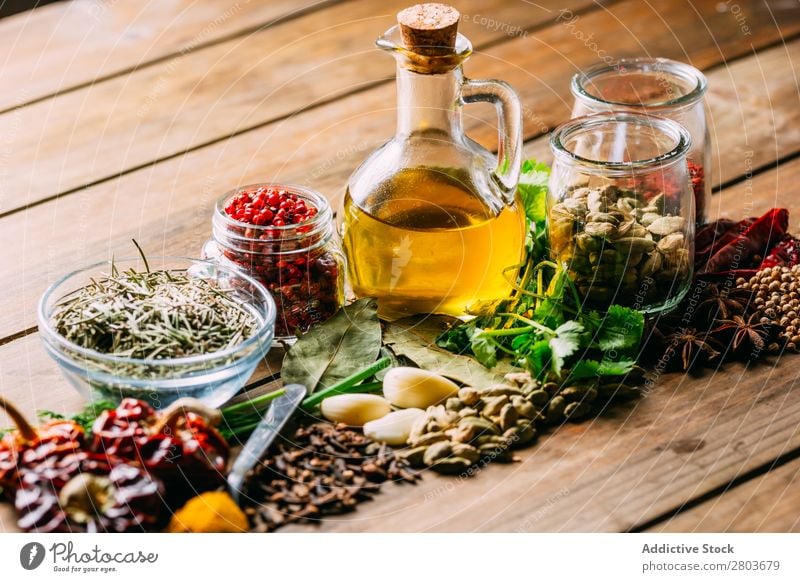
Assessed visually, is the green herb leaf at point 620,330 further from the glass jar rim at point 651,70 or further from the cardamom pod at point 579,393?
the glass jar rim at point 651,70

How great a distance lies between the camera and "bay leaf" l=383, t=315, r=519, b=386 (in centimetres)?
98

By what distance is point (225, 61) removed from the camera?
1.58 m

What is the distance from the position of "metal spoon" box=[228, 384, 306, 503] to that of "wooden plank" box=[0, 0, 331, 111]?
74cm

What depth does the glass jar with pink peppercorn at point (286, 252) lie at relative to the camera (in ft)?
3.31

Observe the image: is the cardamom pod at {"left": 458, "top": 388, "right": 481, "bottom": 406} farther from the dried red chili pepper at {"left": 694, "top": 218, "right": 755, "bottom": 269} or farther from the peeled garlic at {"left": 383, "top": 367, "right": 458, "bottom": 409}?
the dried red chili pepper at {"left": 694, "top": 218, "right": 755, "bottom": 269}

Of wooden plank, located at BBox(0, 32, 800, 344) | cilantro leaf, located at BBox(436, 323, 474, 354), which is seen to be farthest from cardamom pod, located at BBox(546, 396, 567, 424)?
wooden plank, located at BBox(0, 32, 800, 344)

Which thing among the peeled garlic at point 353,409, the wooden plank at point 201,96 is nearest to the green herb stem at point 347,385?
the peeled garlic at point 353,409

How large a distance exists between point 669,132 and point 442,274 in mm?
266

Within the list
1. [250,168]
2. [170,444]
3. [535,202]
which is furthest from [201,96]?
[170,444]

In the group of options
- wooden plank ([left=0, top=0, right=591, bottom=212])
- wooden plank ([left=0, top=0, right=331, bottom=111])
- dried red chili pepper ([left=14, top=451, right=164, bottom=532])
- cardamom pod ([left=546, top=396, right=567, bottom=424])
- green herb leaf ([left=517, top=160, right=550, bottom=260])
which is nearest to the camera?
dried red chili pepper ([left=14, top=451, right=164, bottom=532])

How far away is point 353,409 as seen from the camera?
0.93 meters

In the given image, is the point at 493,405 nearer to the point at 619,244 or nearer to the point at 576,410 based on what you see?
the point at 576,410
